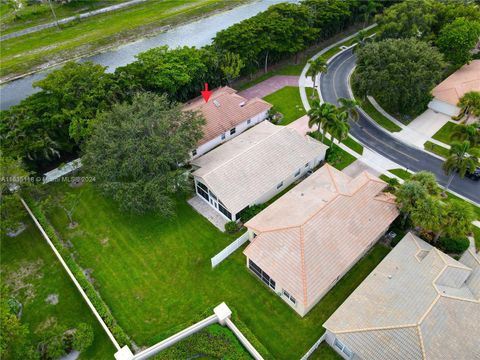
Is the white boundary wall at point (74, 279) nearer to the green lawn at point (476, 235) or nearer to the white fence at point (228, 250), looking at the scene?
the white fence at point (228, 250)

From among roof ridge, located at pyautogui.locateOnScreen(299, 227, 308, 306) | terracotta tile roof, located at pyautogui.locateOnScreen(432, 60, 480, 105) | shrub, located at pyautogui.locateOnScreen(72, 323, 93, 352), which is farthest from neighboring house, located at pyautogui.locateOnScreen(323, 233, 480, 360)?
terracotta tile roof, located at pyautogui.locateOnScreen(432, 60, 480, 105)

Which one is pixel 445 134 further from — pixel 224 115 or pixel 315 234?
pixel 224 115

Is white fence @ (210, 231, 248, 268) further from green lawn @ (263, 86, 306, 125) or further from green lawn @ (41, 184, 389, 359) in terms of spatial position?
green lawn @ (263, 86, 306, 125)

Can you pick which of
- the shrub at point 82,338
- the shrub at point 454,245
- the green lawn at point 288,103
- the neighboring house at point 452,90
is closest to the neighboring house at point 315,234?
the shrub at point 454,245

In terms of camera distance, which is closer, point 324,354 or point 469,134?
point 324,354

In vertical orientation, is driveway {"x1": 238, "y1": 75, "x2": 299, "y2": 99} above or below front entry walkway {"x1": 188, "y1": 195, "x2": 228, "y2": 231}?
above

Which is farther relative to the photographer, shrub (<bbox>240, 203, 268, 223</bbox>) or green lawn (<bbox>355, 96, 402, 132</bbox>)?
green lawn (<bbox>355, 96, 402, 132</bbox>)

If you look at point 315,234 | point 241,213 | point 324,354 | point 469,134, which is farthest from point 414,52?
point 324,354
